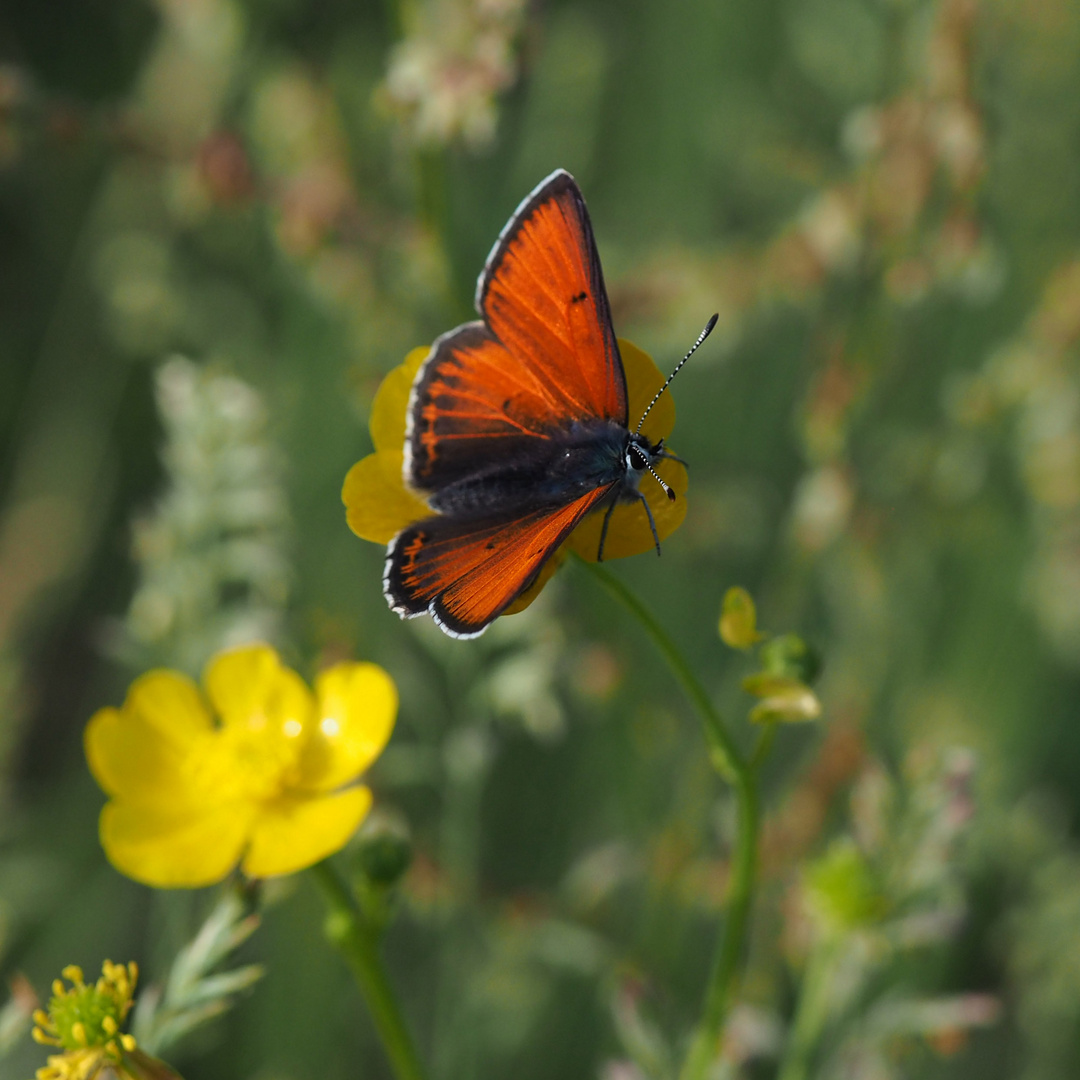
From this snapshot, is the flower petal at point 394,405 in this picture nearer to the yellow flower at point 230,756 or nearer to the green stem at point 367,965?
the yellow flower at point 230,756

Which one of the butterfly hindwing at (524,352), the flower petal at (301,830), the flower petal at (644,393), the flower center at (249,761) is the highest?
the butterfly hindwing at (524,352)

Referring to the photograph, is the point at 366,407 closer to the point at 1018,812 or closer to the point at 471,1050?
the point at 471,1050

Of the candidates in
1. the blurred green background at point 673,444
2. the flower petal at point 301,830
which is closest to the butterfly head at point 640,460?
the blurred green background at point 673,444

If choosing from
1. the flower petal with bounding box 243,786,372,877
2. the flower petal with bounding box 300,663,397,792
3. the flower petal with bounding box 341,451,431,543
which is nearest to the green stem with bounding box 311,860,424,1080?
the flower petal with bounding box 243,786,372,877

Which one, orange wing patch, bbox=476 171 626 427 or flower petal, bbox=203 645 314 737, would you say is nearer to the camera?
orange wing patch, bbox=476 171 626 427

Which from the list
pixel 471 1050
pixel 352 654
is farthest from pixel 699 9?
pixel 471 1050

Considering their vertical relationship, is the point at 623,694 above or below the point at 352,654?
below

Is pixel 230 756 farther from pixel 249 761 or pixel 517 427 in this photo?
pixel 517 427

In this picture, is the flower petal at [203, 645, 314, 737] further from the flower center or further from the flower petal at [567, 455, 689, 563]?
the flower petal at [567, 455, 689, 563]
